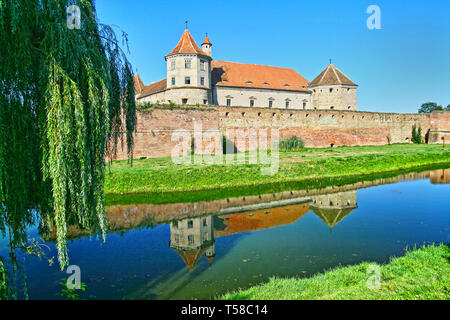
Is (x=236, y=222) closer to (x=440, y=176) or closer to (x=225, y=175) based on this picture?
(x=225, y=175)

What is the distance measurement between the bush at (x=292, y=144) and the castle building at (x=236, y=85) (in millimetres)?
8867

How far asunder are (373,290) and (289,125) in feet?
81.7

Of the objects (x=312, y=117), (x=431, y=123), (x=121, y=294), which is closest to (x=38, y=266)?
(x=121, y=294)

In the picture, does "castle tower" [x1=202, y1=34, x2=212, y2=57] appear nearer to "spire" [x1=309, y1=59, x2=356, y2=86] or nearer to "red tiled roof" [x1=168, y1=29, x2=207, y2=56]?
"red tiled roof" [x1=168, y1=29, x2=207, y2=56]

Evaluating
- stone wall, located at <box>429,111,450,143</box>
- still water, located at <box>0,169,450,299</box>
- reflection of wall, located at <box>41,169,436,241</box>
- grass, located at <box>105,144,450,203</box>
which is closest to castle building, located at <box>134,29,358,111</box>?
stone wall, located at <box>429,111,450,143</box>

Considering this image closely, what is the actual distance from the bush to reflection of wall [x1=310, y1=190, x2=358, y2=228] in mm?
13244

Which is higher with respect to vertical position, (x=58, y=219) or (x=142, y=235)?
(x=58, y=219)

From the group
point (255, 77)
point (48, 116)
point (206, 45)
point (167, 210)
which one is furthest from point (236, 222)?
point (206, 45)

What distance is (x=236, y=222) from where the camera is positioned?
10250 mm

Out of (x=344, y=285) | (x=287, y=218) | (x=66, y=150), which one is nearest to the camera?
(x=66, y=150)
